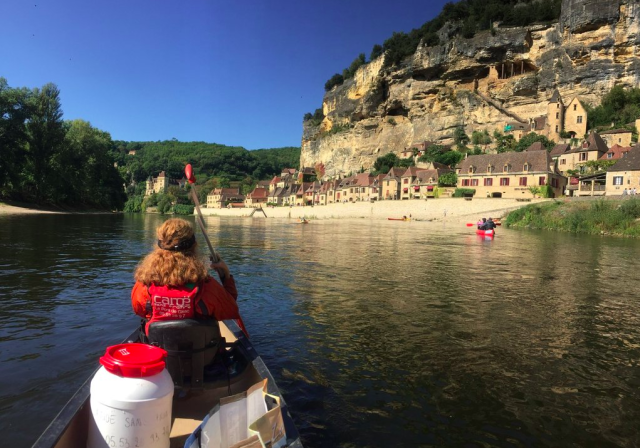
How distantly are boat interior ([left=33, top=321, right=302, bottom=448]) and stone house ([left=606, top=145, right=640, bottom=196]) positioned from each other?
49.1m

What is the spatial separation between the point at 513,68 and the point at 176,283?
295 feet

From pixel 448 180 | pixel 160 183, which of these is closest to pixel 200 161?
pixel 160 183

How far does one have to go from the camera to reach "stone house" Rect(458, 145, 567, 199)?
5328 centimetres

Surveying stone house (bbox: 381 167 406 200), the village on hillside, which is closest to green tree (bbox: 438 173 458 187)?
the village on hillside

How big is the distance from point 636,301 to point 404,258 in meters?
7.95

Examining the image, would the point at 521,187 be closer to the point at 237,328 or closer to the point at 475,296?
the point at 475,296

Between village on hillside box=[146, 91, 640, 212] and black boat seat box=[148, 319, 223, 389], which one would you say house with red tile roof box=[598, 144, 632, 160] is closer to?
village on hillside box=[146, 91, 640, 212]

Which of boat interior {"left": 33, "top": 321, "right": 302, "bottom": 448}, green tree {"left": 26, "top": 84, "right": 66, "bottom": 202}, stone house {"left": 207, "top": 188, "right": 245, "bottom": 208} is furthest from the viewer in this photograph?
A: stone house {"left": 207, "top": 188, "right": 245, "bottom": 208}

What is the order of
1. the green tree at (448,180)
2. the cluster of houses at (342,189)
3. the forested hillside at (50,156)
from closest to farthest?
1. the forested hillside at (50,156)
2. the green tree at (448,180)
3. the cluster of houses at (342,189)

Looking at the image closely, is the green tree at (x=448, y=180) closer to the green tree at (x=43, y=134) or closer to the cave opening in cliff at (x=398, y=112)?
the cave opening in cliff at (x=398, y=112)

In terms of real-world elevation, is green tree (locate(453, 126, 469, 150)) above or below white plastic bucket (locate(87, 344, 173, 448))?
above

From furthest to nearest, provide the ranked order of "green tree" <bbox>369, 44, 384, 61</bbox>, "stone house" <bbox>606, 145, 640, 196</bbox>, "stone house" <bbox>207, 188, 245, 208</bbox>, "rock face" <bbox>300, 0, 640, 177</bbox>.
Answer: "stone house" <bbox>207, 188, 245, 208</bbox>, "green tree" <bbox>369, 44, 384, 61</bbox>, "rock face" <bbox>300, 0, 640, 177</bbox>, "stone house" <bbox>606, 145, 640, 196</bbox>

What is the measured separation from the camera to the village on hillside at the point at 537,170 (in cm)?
4647

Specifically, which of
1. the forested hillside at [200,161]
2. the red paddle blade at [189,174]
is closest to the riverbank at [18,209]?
the red paddle blade at [189,174]
